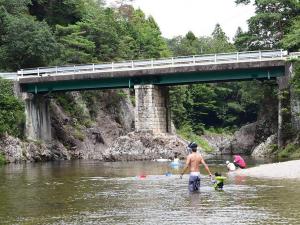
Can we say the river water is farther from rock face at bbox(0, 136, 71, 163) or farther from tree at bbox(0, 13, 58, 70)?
tree at bbox(0, 13, 58, 70)

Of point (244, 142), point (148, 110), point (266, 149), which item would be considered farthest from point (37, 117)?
point (266, 149)

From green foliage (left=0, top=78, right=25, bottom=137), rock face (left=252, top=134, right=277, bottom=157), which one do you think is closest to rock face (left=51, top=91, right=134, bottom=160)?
green foliage (left=0, top=78, right=25, bottom=137)

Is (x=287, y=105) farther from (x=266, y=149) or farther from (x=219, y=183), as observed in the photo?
(x=219, y=183)

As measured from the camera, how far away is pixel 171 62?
59.8 metres

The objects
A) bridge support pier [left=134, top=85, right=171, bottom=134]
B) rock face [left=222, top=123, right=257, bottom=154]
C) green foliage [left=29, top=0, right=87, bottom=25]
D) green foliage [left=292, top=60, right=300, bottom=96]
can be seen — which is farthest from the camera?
green foliage [left=29, top=0, right=87, bottom=25]

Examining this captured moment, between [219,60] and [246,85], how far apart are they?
47.2 ft

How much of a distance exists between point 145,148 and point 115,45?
2728 centimetres

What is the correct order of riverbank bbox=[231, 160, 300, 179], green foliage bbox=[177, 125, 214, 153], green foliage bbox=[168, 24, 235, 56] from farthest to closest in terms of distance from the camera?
green foliage bbox=[168, 24, 235, 56]
green foliage bbox=[177, 125, 214, 153]
riverbank bbox=[231, 160, 300, 179]

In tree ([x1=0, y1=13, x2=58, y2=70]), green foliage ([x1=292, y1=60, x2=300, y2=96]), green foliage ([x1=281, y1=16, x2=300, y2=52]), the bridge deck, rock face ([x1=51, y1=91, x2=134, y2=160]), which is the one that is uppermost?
tree ([x1=0, y1=13, x2=58, y2=70])

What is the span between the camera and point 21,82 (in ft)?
210

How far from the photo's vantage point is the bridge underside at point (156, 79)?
2288 inches

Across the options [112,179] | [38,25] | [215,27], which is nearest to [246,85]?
[38,25]

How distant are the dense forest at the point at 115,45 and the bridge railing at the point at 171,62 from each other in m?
3.10

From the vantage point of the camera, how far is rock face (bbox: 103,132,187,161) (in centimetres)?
5762
